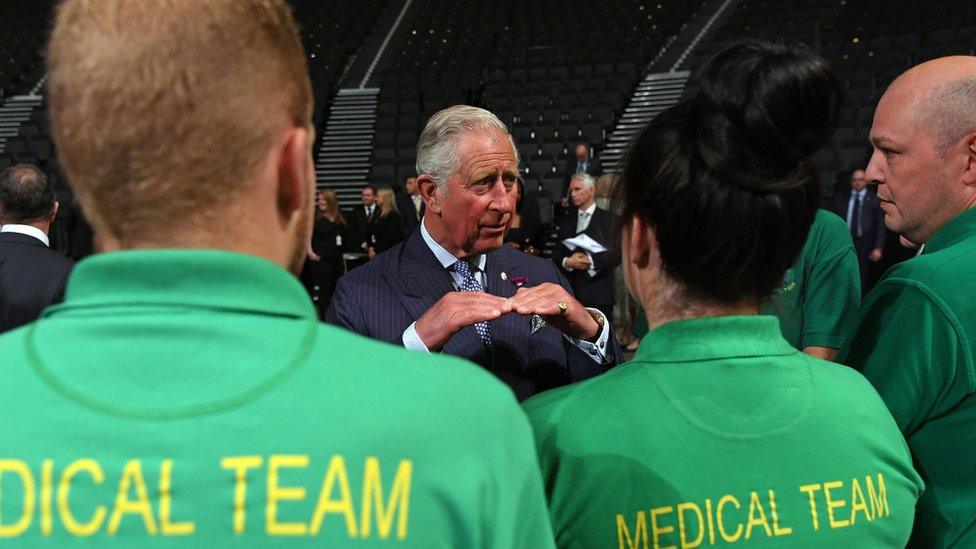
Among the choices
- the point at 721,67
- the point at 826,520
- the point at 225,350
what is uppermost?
the point at 721,67

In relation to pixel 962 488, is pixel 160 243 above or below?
above

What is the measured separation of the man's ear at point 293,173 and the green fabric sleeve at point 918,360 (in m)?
1.17

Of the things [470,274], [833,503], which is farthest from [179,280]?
[470,274]

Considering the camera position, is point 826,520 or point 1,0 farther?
point 1,0

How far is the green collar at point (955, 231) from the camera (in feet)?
5.92

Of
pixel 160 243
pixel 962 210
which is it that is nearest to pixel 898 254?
pixel 962 210

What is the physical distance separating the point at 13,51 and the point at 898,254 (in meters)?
18.5

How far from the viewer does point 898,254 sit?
9.47 metres

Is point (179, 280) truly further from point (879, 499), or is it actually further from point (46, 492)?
point (879, 499)

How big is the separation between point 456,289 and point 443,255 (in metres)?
0.10

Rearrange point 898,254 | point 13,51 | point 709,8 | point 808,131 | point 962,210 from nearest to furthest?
1. point 808,131
2. point 962,210
3. point 898,254
4. point 709,8
5. point 13,51

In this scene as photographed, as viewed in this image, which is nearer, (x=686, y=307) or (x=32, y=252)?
(x=686, y=307)

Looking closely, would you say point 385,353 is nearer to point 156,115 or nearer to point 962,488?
point 156,115

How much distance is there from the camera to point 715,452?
48.1 inches
